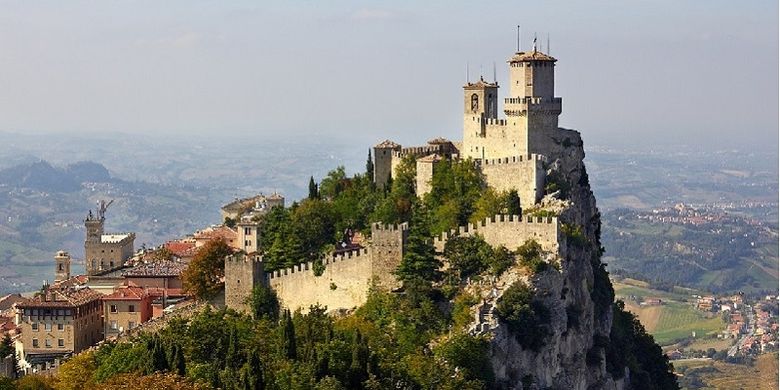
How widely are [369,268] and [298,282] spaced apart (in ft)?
12.3

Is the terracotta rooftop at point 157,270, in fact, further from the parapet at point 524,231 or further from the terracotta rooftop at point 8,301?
the terracotta rooftop at point 8,301

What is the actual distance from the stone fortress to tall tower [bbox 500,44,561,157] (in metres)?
0.05

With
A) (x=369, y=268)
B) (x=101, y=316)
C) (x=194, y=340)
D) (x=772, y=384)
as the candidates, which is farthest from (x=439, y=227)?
(x=772, y=384)

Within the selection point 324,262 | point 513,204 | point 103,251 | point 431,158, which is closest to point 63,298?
point 324,262

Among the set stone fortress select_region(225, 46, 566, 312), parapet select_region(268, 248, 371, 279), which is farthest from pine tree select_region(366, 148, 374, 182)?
parapet select_region(268, 248, 371, 279)

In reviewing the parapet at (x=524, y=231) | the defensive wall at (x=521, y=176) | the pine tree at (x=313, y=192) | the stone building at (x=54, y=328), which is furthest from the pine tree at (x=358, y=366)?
the pine tree at (x=313, y=192)

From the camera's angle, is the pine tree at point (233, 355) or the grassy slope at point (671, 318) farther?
the grassy slope at point (671, 318)

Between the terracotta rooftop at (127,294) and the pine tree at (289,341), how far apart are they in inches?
615

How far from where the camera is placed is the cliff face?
49188mm

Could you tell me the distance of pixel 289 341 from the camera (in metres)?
44.6

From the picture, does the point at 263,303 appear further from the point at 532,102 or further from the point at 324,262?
the point at 532,102

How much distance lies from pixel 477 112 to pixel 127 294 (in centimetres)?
1908

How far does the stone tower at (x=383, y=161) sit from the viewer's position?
6400 cm

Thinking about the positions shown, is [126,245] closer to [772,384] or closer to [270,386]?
[270,386]
